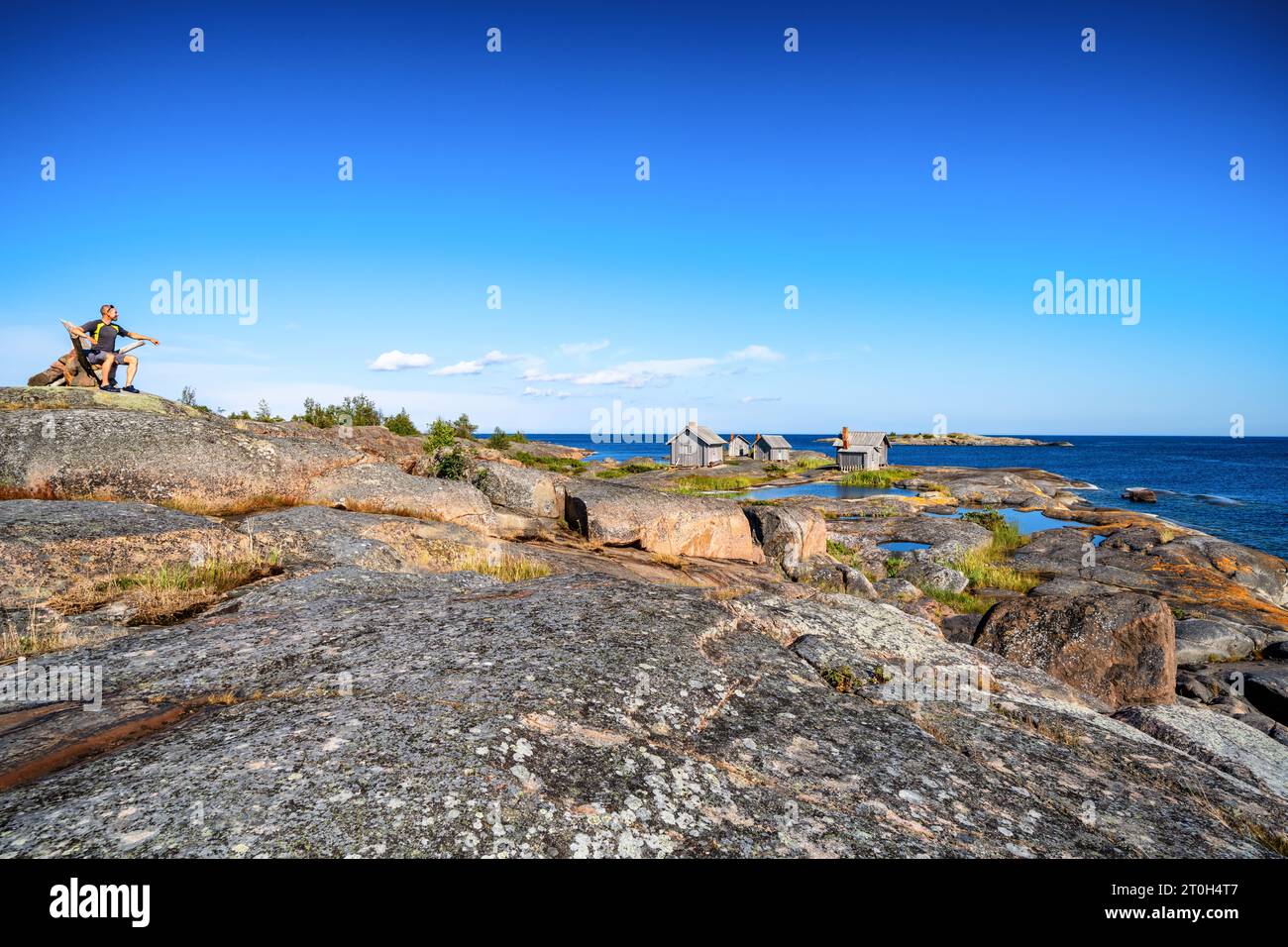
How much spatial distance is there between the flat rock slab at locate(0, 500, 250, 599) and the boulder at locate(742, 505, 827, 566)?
14.9 m

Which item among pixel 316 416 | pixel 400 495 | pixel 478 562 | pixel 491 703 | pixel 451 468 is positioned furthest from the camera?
pixel 316 416

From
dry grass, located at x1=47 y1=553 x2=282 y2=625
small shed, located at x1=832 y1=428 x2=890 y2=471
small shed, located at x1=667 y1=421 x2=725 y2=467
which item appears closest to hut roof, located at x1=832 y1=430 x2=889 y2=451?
small shed, located at x1=832 y1=428 x2=890 y2=471

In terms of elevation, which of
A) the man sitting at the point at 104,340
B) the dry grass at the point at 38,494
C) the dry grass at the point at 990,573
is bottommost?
the dry grass at the point at 990,573

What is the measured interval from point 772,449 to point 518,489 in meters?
79.1

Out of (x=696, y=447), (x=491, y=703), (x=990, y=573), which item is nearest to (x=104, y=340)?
(x=491, y=703)

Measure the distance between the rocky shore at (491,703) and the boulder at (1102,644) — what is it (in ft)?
0.16

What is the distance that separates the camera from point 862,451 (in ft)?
258

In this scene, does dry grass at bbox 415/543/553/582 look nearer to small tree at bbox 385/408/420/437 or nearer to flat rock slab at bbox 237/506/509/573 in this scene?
flat rock slab at bbox 237/506/509/573

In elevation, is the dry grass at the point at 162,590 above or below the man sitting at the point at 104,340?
→ below

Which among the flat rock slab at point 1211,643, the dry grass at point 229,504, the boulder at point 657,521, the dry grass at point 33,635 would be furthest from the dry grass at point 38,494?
the flat rock slab at point 1211,643

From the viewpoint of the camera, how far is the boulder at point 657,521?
15906 millimetres

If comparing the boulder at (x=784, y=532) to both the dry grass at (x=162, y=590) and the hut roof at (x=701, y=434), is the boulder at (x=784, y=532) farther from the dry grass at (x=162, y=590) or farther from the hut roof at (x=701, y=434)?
the hut roof at (x=701, y=434)

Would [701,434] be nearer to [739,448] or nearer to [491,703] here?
[739,448]

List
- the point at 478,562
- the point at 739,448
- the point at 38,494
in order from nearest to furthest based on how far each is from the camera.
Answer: the point at 38,494 < the point at 478,562 < the point at 739,448
